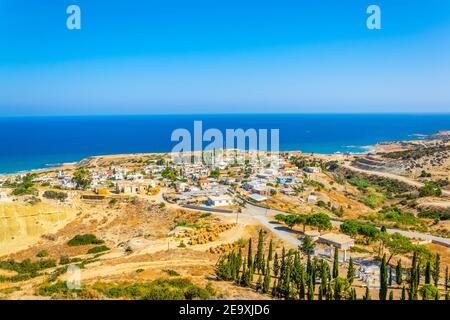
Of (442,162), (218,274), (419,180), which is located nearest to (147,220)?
(218,274)

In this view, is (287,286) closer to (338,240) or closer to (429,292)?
(429,292)

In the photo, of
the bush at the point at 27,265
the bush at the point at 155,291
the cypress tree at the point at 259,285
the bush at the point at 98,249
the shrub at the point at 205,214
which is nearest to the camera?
the bush at the point at 155,291

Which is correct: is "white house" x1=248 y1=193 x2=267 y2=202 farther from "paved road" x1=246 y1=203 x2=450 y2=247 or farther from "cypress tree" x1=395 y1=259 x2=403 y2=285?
"cypress tree" x1=395 y1=259 x2=403 y2=285

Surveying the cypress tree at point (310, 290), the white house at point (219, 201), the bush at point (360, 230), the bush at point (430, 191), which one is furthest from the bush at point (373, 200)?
the cypress tree at point (310, 290)

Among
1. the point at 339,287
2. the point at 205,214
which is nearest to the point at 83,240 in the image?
the point at 205,214

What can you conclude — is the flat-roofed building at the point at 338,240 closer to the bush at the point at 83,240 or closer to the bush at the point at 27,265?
the bush at the point at 83,240

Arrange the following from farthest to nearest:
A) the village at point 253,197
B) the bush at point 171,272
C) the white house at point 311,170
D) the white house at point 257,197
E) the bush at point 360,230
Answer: the white house at point 311,170
the white house at point 257,197
the bush at point 360,230
the village at point 253,197
the bush at point 171,272
